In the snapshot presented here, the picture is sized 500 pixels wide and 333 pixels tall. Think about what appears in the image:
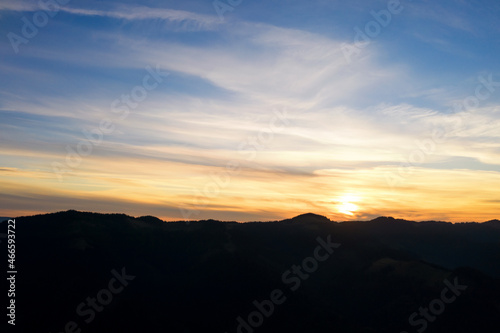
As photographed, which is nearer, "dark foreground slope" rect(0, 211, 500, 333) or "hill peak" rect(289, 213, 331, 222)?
"dark foreground slope" rect(0, 211, 500, 333)

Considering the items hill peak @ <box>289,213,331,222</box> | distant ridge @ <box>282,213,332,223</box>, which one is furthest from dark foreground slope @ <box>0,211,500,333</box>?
hill peak @ <box>289,213,331,222</box>

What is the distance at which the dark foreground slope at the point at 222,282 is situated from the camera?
6166 centimetres

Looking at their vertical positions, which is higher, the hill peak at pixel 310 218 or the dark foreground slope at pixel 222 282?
the hill peak at pixel 310 218

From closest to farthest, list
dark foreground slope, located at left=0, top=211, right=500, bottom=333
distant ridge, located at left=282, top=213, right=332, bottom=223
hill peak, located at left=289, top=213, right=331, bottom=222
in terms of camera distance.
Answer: dark foreground slope, located at left=0, top=211, right=500, bottom=333 < distant ridge, located at left=282, top=213, right=332, bottom=223 < hill peak, located at left=289, top=213, right=331, bottom=222

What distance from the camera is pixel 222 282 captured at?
3027 inches

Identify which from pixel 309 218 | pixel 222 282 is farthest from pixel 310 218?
pixel 222 282

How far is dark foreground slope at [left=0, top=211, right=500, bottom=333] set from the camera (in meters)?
61.7

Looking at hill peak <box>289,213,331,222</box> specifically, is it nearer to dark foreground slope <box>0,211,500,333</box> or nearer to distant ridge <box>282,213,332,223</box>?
distant ridge <box>282,213,332,223</box>

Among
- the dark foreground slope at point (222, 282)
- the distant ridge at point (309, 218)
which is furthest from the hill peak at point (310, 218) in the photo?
the dark foreground slope at point (222, 282)

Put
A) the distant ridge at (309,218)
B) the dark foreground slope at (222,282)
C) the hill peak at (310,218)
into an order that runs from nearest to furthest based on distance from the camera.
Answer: the dark foreground slope at (222,282) → the distant ridge at (309,218) → the hill peak at (310,218)

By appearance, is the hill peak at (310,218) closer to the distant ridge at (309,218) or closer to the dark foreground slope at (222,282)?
the distant ridge at (309,218)

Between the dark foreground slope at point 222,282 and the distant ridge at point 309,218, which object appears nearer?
the dark foreground slope at point 222,282

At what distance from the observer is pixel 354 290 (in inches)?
3349

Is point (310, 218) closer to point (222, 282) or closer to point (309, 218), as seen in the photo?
point (309, 218)
